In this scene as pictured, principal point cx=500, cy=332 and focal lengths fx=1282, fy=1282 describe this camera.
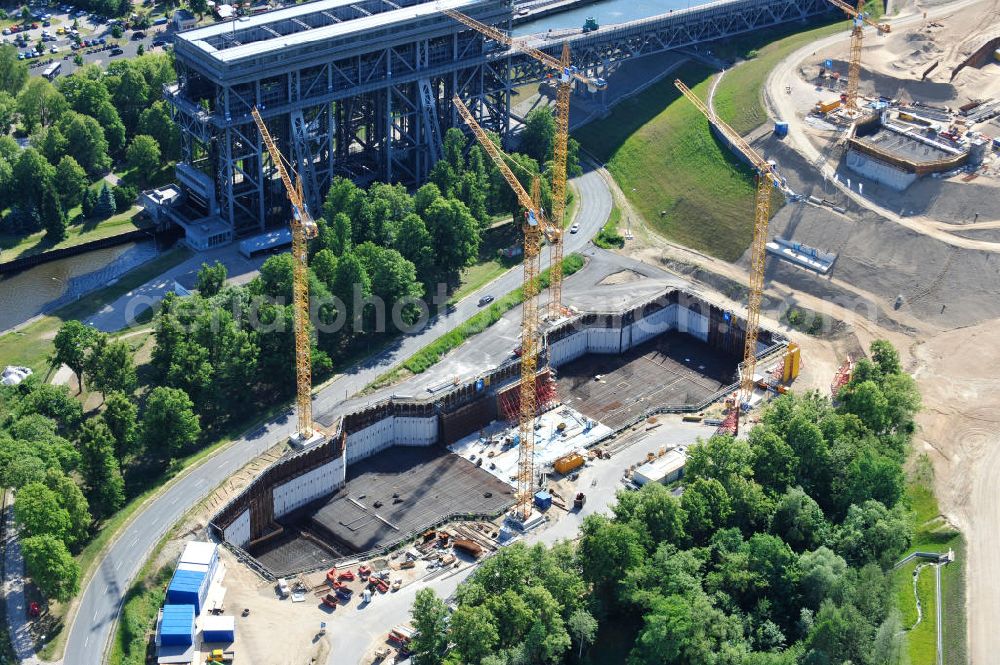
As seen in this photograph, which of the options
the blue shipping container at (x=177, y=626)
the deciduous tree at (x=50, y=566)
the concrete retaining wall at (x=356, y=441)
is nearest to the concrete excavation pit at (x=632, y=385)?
the concrete retaining wall at (x=356, y=441)

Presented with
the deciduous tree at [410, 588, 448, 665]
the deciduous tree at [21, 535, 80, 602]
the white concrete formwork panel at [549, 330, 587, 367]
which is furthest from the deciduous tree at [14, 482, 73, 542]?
the white concrete formwork panel at [549, 330, 587, 367]

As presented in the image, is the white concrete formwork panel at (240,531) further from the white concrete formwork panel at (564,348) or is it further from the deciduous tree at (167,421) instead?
the white concrete formwork panel at (564,348)

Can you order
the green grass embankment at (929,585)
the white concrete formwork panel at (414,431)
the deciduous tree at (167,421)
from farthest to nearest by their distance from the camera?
the white concrete formwork panel at (414,431), the deciduous tree at (167,421), the green grass embankment at (929,585)

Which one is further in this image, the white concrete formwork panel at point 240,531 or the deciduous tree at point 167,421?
the deciduous tree at point 167,421

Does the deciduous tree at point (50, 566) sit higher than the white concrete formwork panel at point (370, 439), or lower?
higher

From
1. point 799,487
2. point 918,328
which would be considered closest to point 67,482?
point 799,487

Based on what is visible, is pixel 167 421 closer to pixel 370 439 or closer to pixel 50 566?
pixel 370 439

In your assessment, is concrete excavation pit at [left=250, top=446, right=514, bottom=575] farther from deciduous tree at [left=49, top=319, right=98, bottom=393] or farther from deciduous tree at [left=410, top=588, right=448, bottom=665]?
deciduous tree at [left=49, top=319, right=98, bottom=393]
